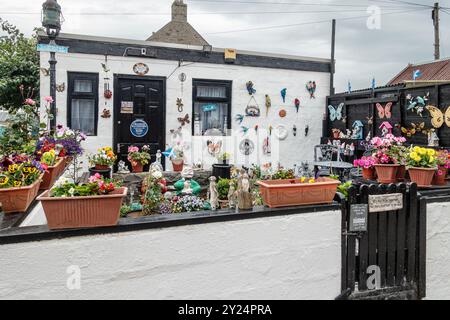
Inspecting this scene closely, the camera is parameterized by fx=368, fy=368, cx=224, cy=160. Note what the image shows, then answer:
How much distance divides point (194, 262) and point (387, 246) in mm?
1537

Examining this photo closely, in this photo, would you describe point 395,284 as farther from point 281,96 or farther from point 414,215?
point 281,96

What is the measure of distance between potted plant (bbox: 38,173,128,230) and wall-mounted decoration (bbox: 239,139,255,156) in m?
6.66

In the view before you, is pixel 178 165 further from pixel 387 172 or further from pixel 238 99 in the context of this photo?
pixel 387 172

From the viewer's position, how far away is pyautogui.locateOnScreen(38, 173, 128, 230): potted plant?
6.91 feet

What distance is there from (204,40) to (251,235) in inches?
742

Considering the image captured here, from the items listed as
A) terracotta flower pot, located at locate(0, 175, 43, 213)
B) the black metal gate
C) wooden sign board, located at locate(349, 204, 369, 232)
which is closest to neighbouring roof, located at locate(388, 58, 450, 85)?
Answer: the black metal gate

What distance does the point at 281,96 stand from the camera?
9102mm

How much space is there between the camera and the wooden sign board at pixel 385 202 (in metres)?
2.79

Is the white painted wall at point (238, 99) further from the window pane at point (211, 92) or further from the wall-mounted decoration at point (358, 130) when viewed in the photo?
the wall-mounted decoration at point (358, 130)

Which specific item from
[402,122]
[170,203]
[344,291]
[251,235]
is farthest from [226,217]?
[402,122]

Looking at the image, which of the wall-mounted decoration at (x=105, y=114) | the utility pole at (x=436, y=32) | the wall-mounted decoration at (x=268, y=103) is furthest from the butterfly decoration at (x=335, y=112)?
the utility pole at (x=436, y=32)

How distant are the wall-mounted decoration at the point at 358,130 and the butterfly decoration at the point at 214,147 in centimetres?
310

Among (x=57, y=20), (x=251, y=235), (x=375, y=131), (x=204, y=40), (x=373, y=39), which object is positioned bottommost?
(x=251, y=235)

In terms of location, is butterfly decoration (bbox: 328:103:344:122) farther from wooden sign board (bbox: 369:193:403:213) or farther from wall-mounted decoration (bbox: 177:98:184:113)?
wooden sign board (bbox: 369:193:403:213)
